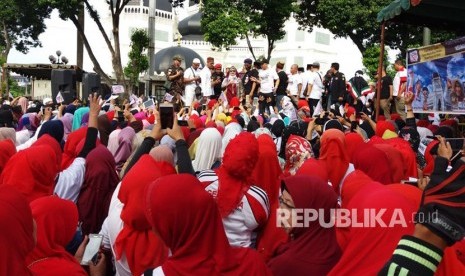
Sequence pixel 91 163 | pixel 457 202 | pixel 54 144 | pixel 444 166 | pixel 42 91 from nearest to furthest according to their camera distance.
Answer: pixel 457 202 → pixel 444 166 → pixel 91 163 → pixel 54 144 → pixel 42 91

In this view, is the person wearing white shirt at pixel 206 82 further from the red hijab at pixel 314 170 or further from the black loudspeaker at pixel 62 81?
the red hijab at pixel 314 170

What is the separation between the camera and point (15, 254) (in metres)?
2.19

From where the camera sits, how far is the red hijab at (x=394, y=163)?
4.43m

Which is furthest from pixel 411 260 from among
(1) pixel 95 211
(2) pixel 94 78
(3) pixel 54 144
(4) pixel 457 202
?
(2) pixel 94 78

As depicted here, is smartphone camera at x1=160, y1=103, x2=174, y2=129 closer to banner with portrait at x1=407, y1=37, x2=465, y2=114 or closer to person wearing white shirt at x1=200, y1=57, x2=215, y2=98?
banner with portrait at x1=407, y1=37, x2=465, y2=114

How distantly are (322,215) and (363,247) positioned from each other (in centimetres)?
52

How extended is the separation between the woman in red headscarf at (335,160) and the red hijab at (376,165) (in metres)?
0.29

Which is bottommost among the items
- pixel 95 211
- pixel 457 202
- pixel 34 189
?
pixel 95 211

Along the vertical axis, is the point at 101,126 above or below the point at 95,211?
above

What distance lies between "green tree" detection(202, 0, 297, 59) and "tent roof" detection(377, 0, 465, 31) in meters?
19.5

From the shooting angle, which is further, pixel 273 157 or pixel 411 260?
pixel 273 157

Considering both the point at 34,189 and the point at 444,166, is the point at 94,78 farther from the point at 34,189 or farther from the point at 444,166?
→ the point at 444,166

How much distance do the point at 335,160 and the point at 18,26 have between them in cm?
3990

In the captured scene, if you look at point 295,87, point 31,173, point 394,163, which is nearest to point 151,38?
point 295,87
